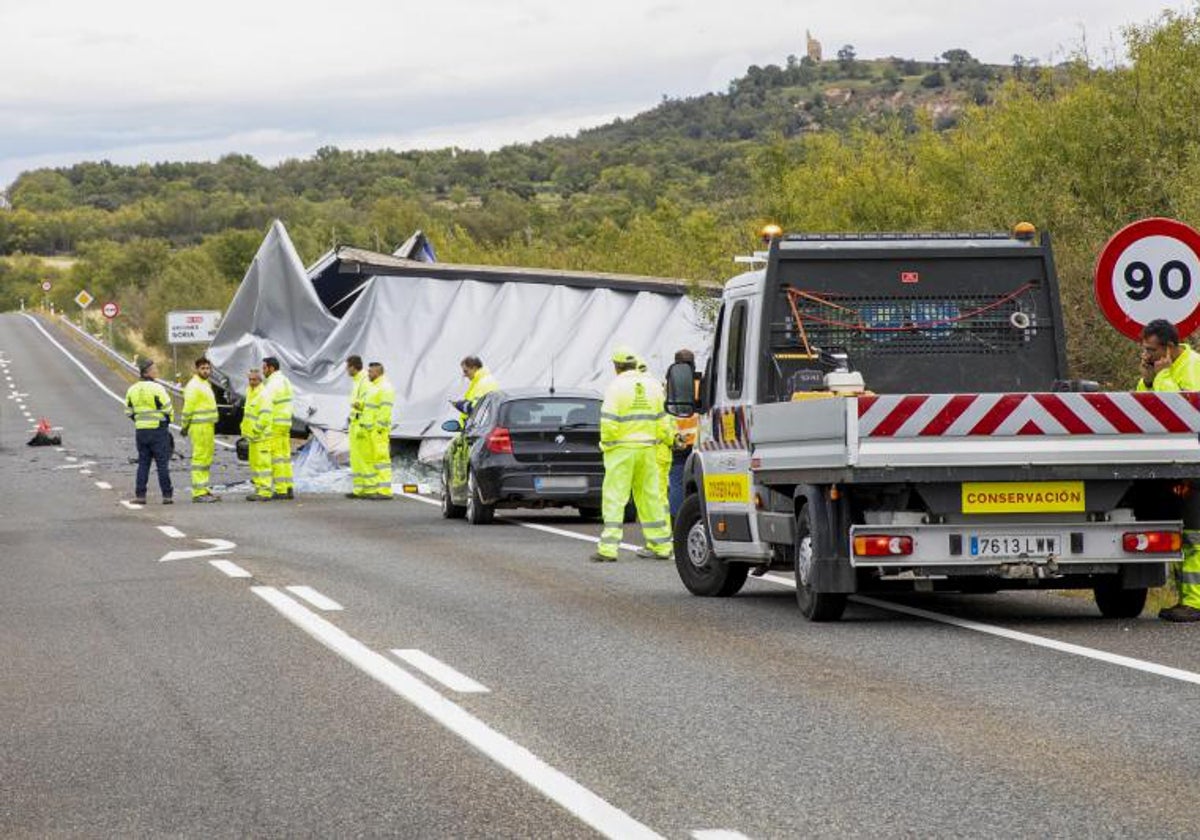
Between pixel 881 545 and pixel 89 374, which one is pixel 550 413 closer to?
pixel 881 545

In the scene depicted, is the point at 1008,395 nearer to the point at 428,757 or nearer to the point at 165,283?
the point at 428,757

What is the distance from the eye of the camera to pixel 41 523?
24.6 m

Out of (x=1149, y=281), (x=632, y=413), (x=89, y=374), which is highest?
(x=1149, y=281)

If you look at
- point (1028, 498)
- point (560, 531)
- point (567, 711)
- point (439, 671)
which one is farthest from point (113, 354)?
point (567, 711)

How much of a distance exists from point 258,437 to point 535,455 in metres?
6.64

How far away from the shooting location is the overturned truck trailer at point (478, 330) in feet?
116

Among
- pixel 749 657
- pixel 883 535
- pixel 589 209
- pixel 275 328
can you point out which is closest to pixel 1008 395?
pixel 883 535

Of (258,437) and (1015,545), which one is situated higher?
(1015,545)

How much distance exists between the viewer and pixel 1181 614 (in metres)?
12.3

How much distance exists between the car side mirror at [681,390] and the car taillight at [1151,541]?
333cm

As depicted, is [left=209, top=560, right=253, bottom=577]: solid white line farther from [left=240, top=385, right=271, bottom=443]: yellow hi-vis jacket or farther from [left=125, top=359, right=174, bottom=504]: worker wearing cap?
[left=125, top=359, right=174, bottom=504]: worker wearing cap

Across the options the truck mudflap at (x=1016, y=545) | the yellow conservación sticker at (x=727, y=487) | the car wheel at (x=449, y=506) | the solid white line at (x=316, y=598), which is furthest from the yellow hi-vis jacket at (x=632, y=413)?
the car wheel at (x=449, y=506)

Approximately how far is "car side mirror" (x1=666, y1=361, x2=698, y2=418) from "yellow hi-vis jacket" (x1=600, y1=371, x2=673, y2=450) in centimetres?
257

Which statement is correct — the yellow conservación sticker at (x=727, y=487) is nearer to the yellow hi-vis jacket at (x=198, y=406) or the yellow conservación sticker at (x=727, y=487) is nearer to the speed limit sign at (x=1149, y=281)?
the speed limit sign at (x=1149, y=281)
